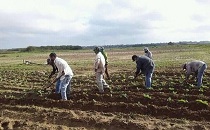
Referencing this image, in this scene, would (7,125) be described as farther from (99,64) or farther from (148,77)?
(148,77)

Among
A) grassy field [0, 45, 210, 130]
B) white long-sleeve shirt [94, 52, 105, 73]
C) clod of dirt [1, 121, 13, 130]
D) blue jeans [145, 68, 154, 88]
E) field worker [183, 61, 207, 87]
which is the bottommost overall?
clod of dirt [1, 121, 13, 130]

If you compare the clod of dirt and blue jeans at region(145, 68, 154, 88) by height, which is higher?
blue jeans at region(145, 68, 154, 88)

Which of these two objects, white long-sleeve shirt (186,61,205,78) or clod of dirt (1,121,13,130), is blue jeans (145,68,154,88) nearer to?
white long-sleeve shirt (186,61,205,78)

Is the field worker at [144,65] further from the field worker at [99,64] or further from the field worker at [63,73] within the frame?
the field worker at [63,73]

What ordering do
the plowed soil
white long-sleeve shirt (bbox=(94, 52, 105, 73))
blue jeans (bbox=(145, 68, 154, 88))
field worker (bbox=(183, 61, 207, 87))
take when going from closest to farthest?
the plowed soil < white long-sleeve shirt (bbox=(94, 52, 105, 73)) < blue jeans (bbox=(145, 68, 154, 88)) < field worker (bbox=(183, 61, 207, 87))

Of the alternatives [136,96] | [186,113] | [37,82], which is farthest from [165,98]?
[37,82]

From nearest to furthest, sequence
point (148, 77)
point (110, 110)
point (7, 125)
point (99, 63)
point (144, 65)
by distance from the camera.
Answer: point (7, 125) → point (110, 110) → point (99, 63) → point (144, 65) → point (148, 77)

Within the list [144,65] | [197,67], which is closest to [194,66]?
[197,67]

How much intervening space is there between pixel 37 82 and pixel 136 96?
7.69 metres

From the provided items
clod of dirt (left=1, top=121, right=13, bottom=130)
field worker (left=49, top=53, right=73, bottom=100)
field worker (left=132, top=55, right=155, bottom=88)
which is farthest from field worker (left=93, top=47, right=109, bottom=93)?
clod of dirt (left=1, top=121, right=13, bottom=130)

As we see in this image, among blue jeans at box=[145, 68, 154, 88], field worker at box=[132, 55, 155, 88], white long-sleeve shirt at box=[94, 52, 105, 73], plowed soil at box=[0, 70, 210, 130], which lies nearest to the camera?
plowed soil at box=[0, 70, 210, 130]

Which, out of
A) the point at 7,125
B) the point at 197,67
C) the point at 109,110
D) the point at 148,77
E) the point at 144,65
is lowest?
the point at 7,125

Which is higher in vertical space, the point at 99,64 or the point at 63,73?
the point at 99,64

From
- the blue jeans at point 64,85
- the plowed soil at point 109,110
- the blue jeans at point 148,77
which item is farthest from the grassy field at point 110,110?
the blue jeans at point 148,77
